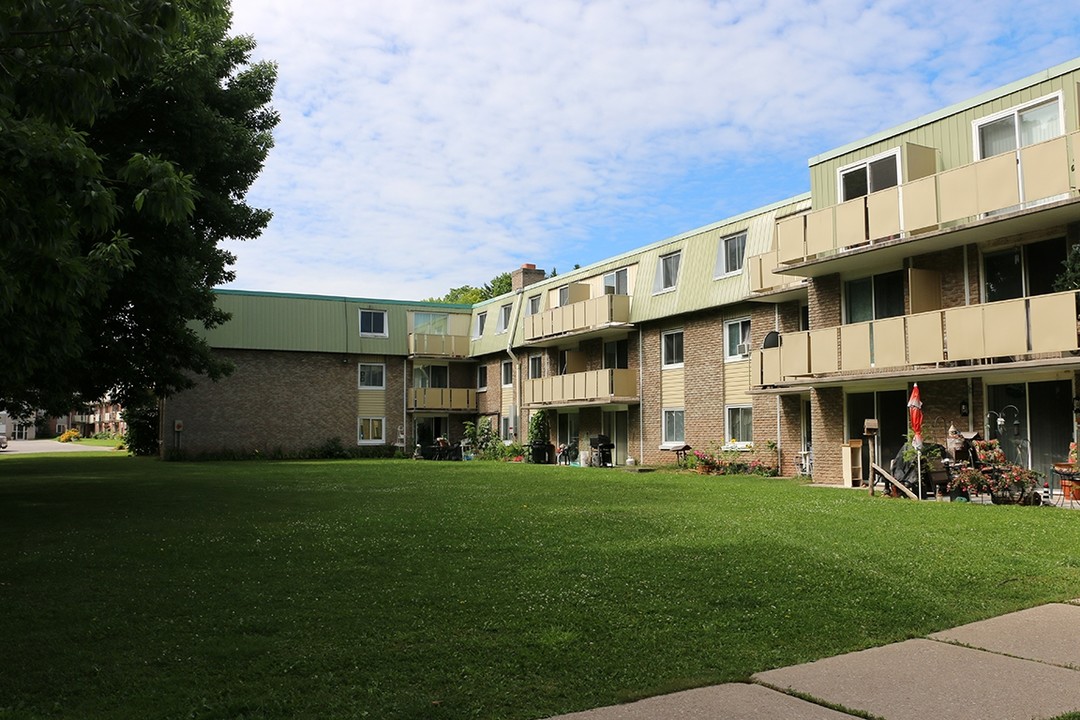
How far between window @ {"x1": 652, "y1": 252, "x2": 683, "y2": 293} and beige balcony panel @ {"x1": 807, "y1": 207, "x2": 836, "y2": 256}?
31.8 ft

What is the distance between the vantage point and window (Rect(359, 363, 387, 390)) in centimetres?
4316

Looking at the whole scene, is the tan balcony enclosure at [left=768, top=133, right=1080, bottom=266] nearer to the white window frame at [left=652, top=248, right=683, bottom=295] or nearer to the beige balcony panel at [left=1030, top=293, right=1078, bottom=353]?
the beige balcony panel at [left=1030, top=293, right=1078, bottom=353]

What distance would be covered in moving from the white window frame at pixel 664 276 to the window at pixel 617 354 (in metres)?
3.03

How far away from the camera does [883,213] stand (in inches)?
755

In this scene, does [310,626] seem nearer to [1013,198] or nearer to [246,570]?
[246,570]

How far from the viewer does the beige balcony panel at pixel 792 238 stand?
69.5 ft

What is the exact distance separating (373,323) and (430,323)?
281 cm

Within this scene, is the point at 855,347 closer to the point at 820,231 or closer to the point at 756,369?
the point at 820,231

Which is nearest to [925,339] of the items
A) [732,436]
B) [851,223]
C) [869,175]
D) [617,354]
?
[851,223]

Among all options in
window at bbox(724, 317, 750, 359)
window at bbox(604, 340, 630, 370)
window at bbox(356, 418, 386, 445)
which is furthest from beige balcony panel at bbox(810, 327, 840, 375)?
window at bbox(356, 418, 386, 445)

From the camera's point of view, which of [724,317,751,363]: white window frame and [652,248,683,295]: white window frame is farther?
[652,248,683,295]: white window frame

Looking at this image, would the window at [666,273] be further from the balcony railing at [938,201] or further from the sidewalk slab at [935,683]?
the sidewalk slab at [935,683]

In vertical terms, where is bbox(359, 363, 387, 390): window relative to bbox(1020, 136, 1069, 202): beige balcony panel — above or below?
below

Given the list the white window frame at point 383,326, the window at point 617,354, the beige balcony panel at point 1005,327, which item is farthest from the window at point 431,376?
the beige balcony panel at point 1005,327
